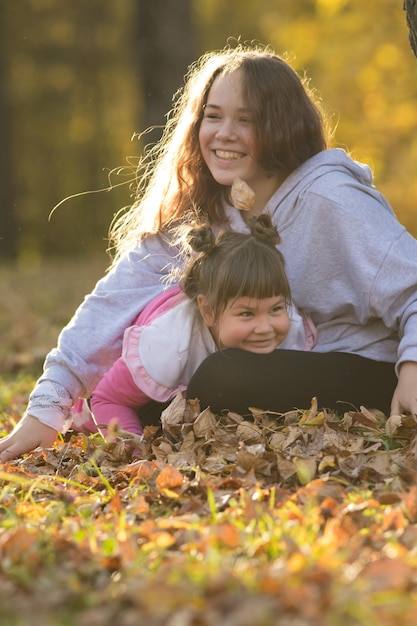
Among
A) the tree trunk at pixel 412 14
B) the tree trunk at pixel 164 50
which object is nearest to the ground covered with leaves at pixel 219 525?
the tree trunk at pixel 412 14

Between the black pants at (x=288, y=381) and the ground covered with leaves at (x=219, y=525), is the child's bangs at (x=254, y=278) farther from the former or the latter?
the ground covered with leaves at (x=219, y=525)

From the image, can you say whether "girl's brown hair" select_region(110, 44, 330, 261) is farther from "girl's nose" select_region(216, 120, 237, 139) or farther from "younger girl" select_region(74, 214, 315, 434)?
"younger girl" select_region(74, 214, 315, 434)

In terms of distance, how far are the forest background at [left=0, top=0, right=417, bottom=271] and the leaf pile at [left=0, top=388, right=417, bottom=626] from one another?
382 cm

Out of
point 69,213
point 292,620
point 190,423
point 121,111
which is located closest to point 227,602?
point 292,620

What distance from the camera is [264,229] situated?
3.66 meters

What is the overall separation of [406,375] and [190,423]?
33.0 inches

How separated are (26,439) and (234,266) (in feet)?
3.46

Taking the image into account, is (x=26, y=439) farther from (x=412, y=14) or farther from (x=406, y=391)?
(x=412, y=14)

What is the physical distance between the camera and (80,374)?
392 centimetres

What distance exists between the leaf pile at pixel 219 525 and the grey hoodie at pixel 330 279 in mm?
386

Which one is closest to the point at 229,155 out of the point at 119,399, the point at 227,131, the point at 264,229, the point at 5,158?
the point at 227,131

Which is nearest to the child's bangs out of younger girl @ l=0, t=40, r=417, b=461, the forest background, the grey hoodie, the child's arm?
younger girl @ l=0, t=40, r=417, b=461

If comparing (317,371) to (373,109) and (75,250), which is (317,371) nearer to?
(373,109)

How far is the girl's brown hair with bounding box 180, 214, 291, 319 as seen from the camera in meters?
3.51
